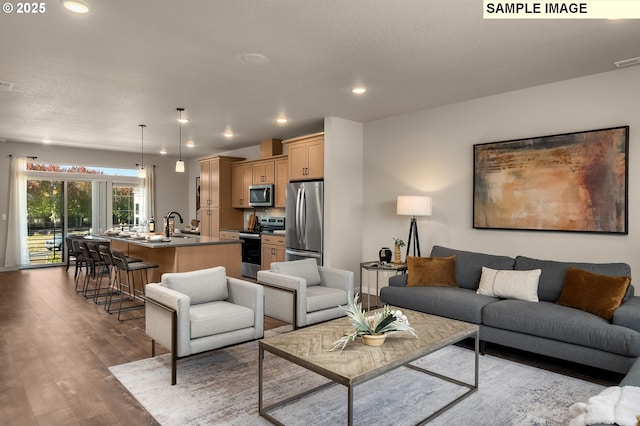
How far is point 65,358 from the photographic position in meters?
3.50

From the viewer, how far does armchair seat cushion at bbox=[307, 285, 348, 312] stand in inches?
160

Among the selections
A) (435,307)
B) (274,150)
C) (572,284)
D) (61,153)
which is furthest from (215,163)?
(572,284)

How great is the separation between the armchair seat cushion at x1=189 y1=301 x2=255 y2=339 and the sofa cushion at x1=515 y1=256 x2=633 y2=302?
279 cm

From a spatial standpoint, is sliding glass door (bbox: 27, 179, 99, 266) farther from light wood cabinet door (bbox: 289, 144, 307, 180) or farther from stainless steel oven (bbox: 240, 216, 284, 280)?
light wood cabinet door (bbox: 289, 144, 307, 180)

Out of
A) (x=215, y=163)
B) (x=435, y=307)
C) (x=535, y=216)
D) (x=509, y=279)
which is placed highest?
(x=215, y=163)

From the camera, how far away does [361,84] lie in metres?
4.37

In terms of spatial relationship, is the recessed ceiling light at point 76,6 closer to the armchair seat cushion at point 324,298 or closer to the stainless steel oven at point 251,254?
the armchair seat cushion at point 324,298

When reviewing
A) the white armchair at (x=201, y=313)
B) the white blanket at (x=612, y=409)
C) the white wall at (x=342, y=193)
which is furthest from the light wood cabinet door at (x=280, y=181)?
the white blanket at (x=612, y=409)

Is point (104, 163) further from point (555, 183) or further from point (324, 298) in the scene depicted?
point (555, 183)

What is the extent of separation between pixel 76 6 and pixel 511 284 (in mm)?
4274

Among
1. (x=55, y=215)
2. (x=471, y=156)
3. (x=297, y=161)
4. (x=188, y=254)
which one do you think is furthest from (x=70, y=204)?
(x=471, y=156)

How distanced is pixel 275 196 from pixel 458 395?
5327 millimetres

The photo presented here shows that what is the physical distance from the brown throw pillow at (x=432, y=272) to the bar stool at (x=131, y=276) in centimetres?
337

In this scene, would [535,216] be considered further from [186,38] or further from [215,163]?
[215,163]
